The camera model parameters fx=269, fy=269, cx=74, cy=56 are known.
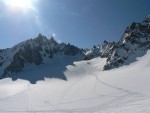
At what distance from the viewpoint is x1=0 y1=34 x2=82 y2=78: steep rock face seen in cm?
14218

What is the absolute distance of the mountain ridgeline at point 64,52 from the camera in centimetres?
9238

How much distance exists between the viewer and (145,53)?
86.9 meters

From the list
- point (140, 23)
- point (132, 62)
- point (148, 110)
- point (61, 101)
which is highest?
point (140, 23)

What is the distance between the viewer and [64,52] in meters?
178

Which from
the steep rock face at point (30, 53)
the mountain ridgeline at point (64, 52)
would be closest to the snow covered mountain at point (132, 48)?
the mountain ridgeline at point (64, 52)

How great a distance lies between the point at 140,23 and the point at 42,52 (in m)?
73.5

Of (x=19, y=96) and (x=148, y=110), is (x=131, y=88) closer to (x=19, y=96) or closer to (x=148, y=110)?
(x=148, y=110)

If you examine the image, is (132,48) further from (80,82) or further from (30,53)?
(30,53)

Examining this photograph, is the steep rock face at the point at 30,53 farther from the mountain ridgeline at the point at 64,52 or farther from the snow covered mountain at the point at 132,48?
the snow covered mountain at the point at 132,48

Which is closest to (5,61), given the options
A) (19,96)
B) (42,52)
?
(42,52)

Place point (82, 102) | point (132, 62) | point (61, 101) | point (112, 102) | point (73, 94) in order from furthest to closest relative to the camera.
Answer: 1. point (132, 62)
2. point (73, 94)
3. point (61, 101)
4. point (82, 102)
5. point (112, 102)

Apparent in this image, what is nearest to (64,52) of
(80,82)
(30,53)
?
(30,53)

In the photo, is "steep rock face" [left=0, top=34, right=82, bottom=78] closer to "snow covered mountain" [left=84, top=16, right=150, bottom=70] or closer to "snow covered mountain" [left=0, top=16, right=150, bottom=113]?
"snow covered mountain" [left=0, top=16, right=150, bottom=113]

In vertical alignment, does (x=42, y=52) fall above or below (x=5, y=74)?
above
